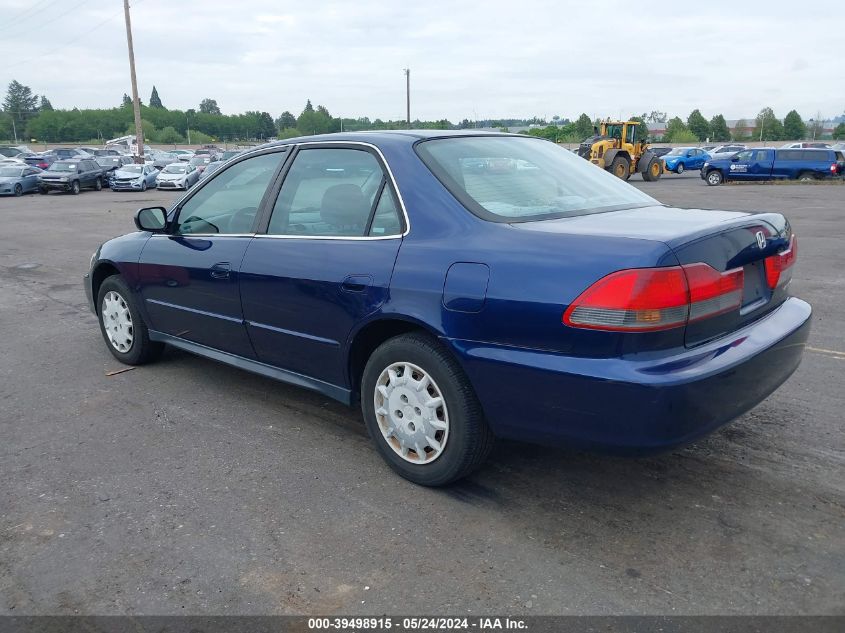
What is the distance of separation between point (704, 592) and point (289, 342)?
2.37m

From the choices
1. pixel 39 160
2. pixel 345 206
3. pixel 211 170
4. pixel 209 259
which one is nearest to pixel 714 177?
pixel 211 170

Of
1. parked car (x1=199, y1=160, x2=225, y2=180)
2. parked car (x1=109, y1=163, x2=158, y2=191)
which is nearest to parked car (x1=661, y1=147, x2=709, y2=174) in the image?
parked car (x1=199, y1=160, x2=225, y2=180)

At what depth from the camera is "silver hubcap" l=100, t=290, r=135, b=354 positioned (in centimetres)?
547

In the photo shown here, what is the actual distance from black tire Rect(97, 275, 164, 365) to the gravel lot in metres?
0.51

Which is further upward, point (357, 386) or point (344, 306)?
point (344, 306)

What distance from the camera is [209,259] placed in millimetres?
4465

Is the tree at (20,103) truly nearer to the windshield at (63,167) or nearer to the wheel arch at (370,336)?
the windshield at (63,167)

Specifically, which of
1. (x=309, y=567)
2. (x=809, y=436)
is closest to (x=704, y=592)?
(x=309, y=567)

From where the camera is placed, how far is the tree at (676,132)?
102800 mm

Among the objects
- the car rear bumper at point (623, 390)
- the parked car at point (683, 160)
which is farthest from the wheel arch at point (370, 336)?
the parked car at point (683, 160)

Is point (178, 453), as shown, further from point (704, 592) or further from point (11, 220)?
point (11, 220)

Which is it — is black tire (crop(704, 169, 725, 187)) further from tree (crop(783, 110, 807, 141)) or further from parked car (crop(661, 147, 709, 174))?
tree (crop(783, 110, 807, 141))

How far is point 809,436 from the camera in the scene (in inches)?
156

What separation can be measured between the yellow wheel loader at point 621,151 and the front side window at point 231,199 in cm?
2844
